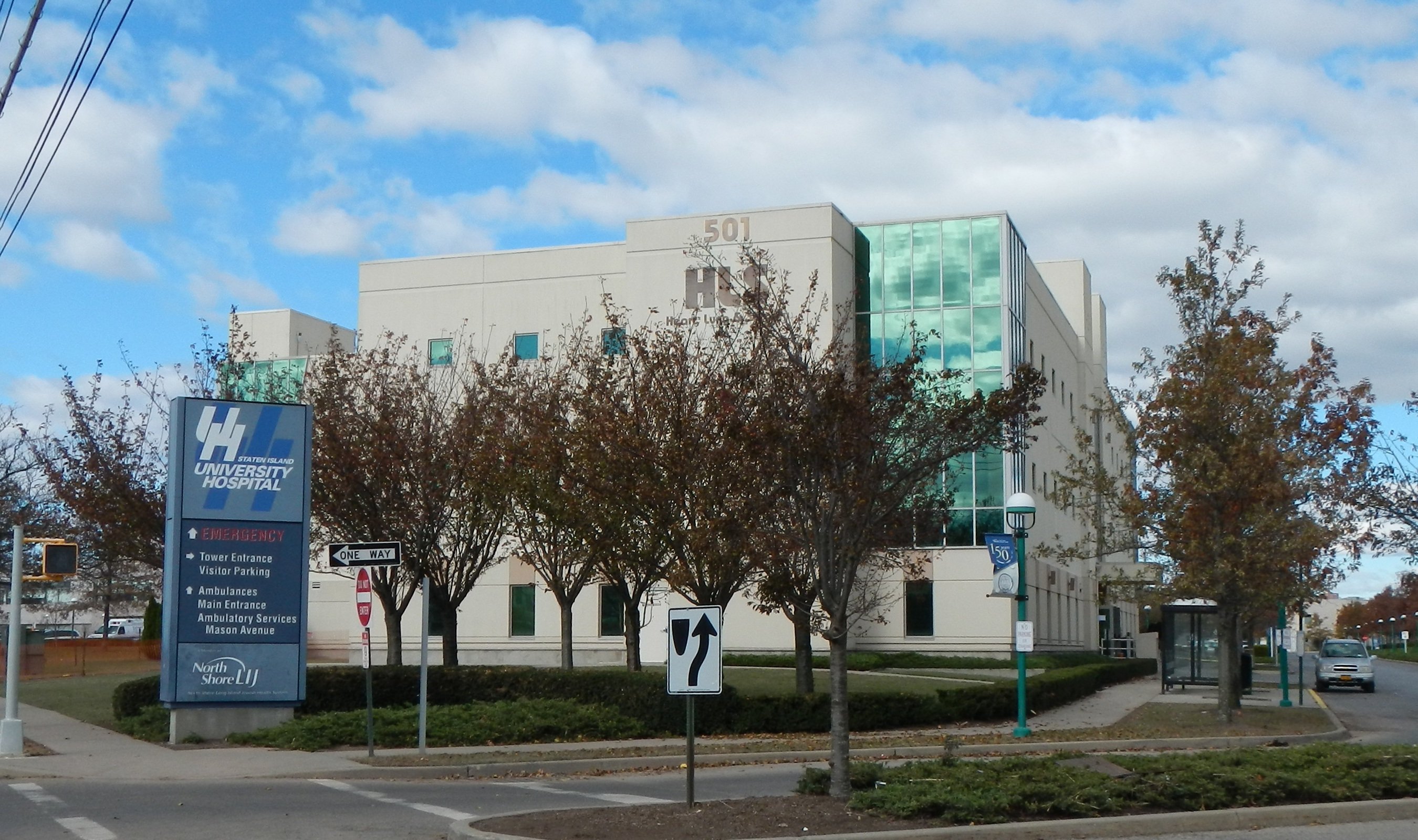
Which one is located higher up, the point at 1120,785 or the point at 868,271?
the point at 868,271

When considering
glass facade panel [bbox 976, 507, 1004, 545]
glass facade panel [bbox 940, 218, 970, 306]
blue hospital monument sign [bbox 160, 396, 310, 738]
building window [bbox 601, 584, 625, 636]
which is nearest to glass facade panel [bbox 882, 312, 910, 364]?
glass facade panel [bbox 940, 218, 970, 306]

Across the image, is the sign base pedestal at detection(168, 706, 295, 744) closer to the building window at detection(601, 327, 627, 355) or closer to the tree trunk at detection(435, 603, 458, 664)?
the tree trunk at detection(435, 603, 458, 664)

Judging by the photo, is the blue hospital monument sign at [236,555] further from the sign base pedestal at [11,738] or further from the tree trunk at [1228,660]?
the tree trunk at [1228,660]

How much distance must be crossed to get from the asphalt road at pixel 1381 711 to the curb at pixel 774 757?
208cm

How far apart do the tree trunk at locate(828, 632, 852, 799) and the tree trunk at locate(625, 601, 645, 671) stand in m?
15.8

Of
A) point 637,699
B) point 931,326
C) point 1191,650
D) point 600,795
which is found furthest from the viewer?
point 931,326

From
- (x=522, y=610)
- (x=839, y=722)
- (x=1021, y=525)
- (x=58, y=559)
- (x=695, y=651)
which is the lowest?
(x=522, y=610)

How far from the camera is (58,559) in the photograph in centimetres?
2081

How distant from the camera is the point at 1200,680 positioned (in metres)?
Result: 35.5

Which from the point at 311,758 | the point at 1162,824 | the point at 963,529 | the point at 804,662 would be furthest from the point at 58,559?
the point at 963,529

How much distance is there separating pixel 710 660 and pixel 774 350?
3408 millimetres

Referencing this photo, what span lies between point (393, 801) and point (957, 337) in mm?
34870

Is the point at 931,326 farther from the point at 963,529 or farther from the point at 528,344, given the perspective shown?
the point at 528,344

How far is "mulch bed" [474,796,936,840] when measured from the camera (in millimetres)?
11594
